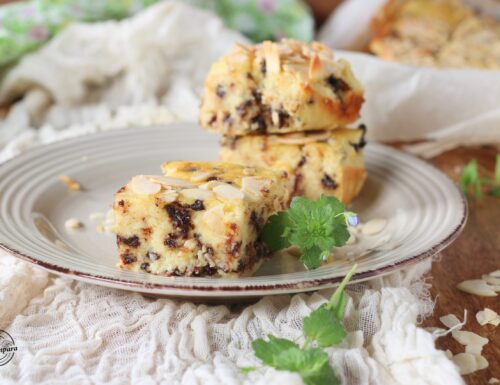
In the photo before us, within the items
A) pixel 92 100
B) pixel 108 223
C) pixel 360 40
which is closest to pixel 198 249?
pixel 108 223

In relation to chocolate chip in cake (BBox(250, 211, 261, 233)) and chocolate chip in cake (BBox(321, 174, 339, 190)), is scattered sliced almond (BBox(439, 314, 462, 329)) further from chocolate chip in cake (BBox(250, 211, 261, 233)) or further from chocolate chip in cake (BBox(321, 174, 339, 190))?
chocolate chip in cake (BBox(321, 174, 339, 190))

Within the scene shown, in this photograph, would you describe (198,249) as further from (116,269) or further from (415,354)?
(415,354)

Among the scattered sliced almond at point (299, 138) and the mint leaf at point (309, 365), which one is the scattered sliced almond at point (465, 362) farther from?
the scattered sliced almond at point (299, 138)

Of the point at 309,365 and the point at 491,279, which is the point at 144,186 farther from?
the point at 491,279

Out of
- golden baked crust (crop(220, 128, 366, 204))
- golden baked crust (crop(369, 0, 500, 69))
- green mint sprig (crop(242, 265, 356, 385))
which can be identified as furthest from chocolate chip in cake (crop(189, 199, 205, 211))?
golden baked crust (crop(369, 0, 500, 69))

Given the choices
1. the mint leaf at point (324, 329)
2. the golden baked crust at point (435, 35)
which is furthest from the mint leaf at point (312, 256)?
the golden baked crust at point (435, 35)
